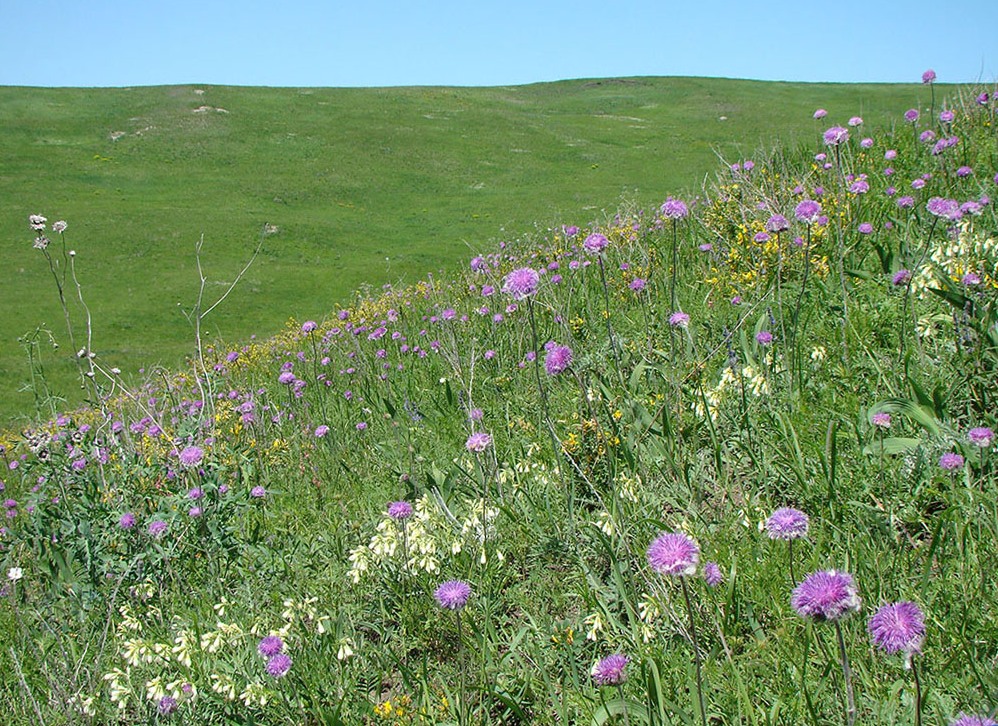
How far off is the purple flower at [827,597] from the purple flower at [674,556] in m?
0.19

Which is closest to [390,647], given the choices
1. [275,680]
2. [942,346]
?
[275,680]

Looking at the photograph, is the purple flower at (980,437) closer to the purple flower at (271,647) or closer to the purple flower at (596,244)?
the purple flower at (596,244)

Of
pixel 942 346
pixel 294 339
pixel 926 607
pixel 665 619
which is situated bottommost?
pixel 294 339

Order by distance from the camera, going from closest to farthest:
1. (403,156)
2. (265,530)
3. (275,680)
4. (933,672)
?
1. (933,672)
2. (275,680)
3. (265,530)
4. (403,156)

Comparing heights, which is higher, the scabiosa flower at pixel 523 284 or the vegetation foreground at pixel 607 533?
the scabiosa flower at pixel 523 284

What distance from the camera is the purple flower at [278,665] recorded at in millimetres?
2025

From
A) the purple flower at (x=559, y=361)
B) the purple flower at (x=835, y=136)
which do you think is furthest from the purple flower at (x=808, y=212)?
the purple flower at (x=559, y=361)

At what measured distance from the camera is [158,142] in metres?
30.3

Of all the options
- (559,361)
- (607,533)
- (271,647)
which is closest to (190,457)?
(271,647)

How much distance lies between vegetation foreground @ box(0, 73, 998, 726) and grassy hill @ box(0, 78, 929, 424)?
370 centimetres

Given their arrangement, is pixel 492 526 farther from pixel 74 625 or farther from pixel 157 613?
pixel 74 625

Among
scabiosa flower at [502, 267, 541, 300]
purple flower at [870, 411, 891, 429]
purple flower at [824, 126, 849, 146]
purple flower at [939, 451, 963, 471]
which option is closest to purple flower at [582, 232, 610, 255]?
scabiosa flower at [502, 267, 541, 300]

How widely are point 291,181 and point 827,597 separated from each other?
26537mm

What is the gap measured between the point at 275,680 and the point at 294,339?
779 cm
